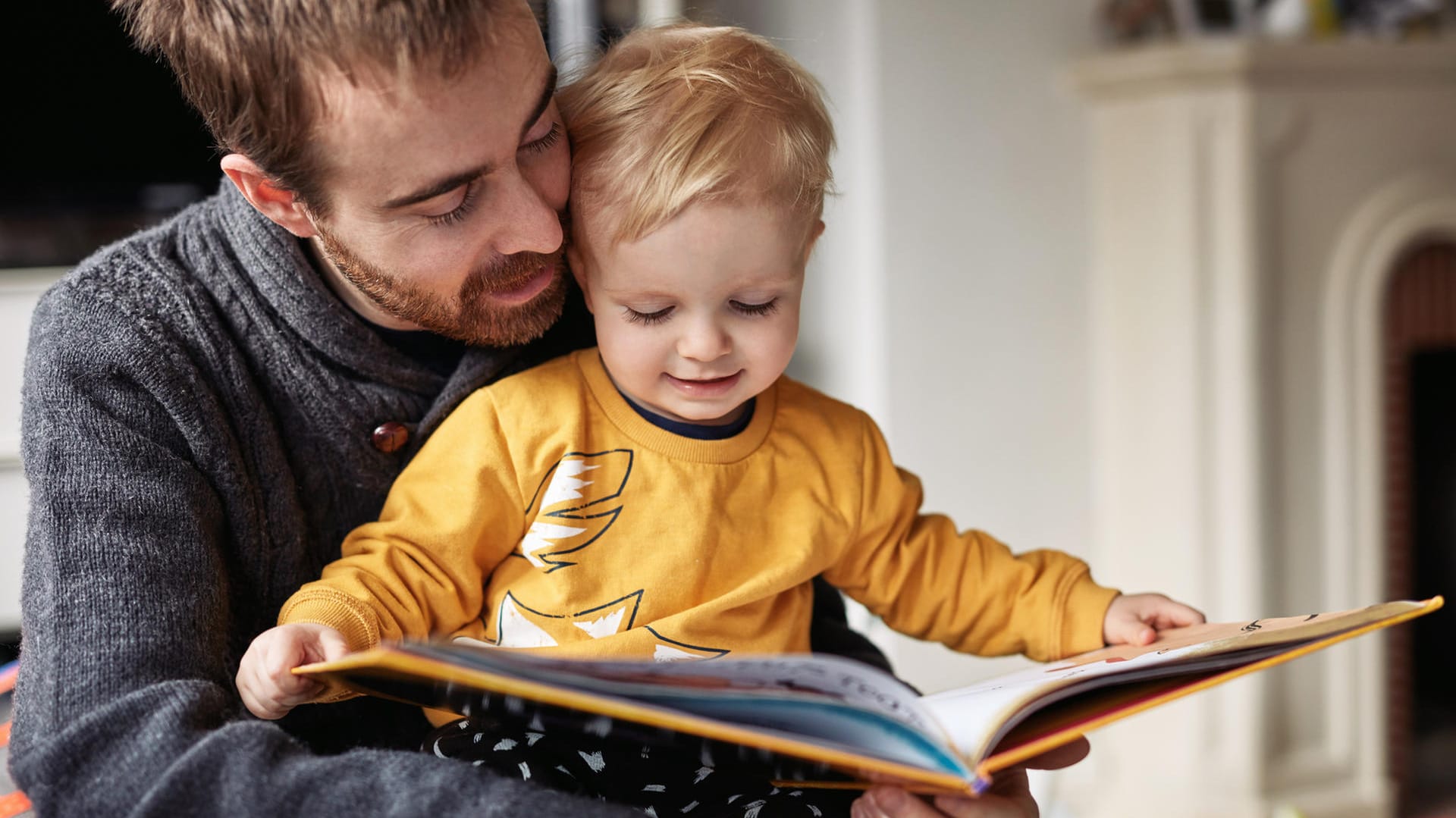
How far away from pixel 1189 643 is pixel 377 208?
598 millimetres

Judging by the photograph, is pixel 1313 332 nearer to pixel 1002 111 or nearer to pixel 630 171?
pixel 1002 111

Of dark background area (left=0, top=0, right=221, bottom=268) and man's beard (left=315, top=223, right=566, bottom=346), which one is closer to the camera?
man's beard (left=315, top=223, right=566, bottom=346)

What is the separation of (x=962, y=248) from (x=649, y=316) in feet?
5.16

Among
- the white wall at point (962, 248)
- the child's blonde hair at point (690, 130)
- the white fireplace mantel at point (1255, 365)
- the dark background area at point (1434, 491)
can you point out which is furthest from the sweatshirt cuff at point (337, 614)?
the dark background area at point (1434, 491)

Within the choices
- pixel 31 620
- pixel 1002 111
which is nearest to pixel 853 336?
pixel 1002 111

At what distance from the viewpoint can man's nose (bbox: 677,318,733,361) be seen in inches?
37.4

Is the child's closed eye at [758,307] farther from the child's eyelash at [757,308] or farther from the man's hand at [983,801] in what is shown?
the man's hand at [983,801]

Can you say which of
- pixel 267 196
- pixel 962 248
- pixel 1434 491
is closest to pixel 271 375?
pixel 267 196

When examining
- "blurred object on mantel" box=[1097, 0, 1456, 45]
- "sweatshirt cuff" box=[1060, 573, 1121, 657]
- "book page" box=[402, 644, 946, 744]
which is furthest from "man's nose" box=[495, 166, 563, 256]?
"blurred object on mantel" box=[1097, 0, 1456, 45]

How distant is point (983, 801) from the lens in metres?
0.79

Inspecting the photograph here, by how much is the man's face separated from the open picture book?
30cm

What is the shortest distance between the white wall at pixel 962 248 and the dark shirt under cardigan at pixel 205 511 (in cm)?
136

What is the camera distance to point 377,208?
2.95 ft

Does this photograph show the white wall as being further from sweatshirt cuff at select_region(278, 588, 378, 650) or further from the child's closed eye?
sweatshirt cuff at select_region(278, 588, 378, 650)
